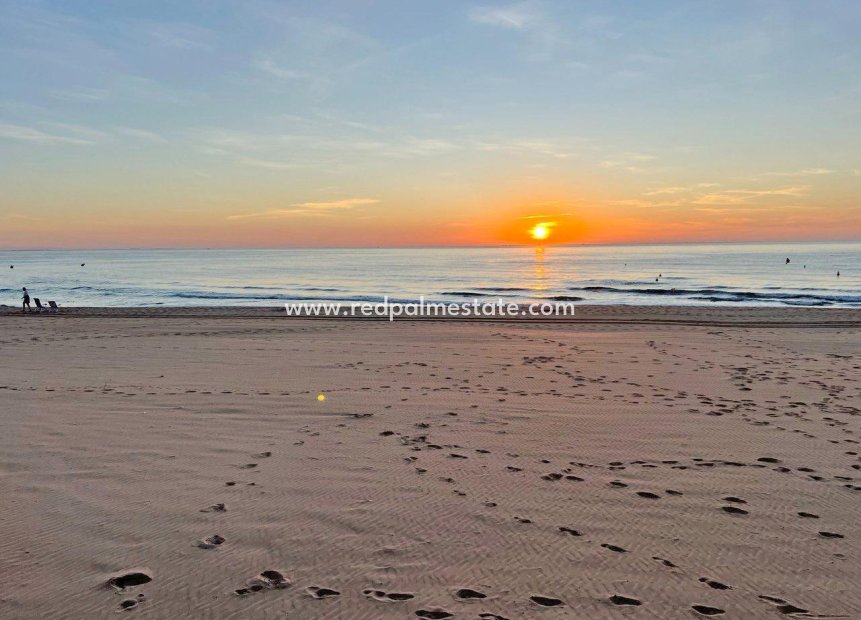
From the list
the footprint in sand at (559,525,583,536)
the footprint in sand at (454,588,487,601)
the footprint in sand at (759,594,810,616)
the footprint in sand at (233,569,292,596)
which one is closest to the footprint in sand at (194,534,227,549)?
the footprint in sand at (233,569,292,596)

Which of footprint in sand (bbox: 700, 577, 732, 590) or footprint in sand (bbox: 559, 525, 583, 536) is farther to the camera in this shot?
footprint in sand (bbox: 559, 525, 583, 536)

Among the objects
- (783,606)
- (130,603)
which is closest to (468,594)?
(783,606)

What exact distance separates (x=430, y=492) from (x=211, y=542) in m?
2.01

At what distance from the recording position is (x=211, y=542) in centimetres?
438

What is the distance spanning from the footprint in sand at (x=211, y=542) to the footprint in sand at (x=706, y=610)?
3.49 metres

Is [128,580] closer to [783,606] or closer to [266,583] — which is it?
[266,583]

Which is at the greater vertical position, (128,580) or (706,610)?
(128,580)

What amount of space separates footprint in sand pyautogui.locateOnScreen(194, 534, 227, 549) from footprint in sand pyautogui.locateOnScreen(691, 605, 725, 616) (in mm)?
3488

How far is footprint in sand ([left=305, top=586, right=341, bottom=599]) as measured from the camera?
12.1 ft

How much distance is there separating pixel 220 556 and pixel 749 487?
501cm

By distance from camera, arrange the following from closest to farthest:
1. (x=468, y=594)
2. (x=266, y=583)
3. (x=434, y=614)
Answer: (x=434, y=614) → (x=468, y=594) → (x=266, y=583)

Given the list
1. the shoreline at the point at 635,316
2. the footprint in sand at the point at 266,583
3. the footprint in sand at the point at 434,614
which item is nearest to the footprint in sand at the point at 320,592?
the footprint in sand at the point at 266,583

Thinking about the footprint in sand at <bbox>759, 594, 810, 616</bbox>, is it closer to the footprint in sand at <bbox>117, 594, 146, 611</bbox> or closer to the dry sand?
the dry sand

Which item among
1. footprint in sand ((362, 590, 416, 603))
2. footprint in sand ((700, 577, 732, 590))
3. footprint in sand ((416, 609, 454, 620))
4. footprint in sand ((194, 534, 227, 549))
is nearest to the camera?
footprint in sand ((416, 609, 454, 620))
